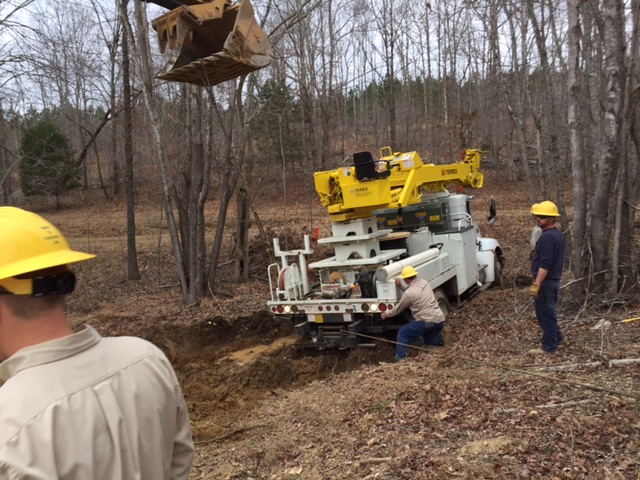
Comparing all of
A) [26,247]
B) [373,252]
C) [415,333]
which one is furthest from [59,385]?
[373,252]

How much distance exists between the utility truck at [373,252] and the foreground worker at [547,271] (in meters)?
2.06

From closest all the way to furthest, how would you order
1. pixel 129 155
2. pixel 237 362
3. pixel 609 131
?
pixel 609 131, pixel 237 362, pixel 129 155

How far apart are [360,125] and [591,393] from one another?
44.7 meters

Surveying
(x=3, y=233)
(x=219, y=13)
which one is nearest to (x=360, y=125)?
(x=219, y=13)

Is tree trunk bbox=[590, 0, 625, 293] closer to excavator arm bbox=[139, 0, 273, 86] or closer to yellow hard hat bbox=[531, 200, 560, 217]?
yellow hard hat bbox=[531, 200, 560, 217]

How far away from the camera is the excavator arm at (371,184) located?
9133 millimetres

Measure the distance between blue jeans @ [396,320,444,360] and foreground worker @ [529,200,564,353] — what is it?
5.04 ft

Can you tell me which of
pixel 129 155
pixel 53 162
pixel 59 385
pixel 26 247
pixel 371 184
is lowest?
pixel 59 385

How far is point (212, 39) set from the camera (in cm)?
643

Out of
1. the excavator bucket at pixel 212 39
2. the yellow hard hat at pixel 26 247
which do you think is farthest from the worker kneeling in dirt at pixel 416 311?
the yellow hard hat at pixel 26 247

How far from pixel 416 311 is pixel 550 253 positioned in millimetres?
2118

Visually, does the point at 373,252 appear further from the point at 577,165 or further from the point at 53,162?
the point at 53,162

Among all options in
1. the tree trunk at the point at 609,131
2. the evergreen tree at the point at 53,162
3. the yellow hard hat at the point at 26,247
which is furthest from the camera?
the evergreen tree at the point at 53,162

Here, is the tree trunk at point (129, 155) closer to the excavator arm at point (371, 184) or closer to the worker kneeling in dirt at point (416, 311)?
the excavator arm at point (371, 184)
